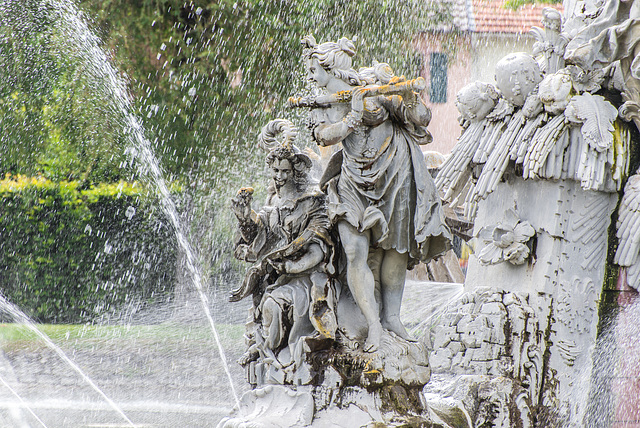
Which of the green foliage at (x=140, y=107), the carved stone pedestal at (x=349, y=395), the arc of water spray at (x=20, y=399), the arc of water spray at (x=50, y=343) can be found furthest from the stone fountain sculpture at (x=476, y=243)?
the green foliage at (x=140, y=107)

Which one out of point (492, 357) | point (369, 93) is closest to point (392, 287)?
point (369, 93)

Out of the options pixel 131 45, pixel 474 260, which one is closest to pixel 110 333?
pixel 131 45

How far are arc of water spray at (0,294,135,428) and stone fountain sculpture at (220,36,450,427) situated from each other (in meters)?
2.96

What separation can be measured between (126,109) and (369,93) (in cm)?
1024

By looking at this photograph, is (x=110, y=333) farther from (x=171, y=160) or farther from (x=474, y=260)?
(x=474, y=260)

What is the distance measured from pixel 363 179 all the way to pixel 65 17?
31.8ft

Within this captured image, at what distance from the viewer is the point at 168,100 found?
14.8 m

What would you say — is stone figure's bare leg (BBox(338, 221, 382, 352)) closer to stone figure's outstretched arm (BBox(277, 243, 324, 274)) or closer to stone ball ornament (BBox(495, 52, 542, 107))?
stone figure's outstretched arm (BBox(277, 243, 324, 274))

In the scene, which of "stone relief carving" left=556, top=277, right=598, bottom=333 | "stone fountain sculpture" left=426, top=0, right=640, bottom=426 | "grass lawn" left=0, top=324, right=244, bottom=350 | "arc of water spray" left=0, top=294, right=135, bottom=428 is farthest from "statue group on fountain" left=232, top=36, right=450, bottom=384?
"grass lawn" left=0, top=324, right=244, bottom=350

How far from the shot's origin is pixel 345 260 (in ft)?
19.4

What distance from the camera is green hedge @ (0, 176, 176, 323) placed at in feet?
43.3

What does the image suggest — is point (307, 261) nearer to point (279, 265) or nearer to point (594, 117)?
point (279, 265)

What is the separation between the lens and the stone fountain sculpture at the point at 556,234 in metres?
7.05

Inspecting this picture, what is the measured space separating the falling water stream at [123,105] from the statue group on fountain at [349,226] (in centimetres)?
770
